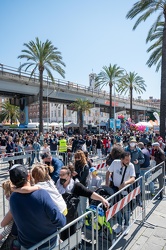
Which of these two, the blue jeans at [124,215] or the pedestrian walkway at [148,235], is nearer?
the pedestrian walkway at [148,235]

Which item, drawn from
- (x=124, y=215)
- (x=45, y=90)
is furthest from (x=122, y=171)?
(x=45, y=90)

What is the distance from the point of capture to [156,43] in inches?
842

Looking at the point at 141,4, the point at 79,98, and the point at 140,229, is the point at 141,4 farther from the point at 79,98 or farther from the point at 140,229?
the point at 79,98

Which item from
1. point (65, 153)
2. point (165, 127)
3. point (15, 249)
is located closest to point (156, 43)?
point (165, 127)

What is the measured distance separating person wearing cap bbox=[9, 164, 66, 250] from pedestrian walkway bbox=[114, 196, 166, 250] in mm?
2336

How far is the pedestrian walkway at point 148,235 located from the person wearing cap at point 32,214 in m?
2.34

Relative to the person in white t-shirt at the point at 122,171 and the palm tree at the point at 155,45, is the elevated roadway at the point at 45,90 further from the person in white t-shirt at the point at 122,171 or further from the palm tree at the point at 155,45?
the person in white t-shirt at the point at 122,171

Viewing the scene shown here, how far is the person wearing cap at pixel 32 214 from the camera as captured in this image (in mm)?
2355

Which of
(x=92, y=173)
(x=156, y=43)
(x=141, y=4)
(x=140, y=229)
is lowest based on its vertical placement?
(x=140, y=229)

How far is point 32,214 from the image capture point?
2.36 meters

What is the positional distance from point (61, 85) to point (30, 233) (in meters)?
34.1

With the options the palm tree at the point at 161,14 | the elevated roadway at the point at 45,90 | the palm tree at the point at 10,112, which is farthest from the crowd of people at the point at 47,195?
the palm tree at the point at 10,112

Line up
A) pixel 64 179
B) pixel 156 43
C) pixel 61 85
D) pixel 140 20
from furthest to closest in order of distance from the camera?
pixel 61 85 → pixel 156 43 → pixel 140 20 → pixel 64 179

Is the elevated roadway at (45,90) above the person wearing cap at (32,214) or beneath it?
above
